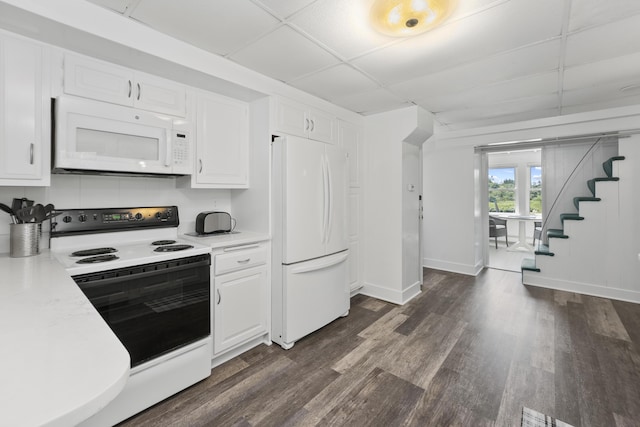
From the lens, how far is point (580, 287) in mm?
3848

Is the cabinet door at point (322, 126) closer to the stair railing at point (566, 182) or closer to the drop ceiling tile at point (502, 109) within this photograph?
the drop ceiling tile at point (502, 109)

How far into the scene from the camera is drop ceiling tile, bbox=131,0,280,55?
162cm

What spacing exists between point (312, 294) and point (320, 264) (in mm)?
283

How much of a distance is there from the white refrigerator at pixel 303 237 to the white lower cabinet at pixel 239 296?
11 cm

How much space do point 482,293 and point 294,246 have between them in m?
2.83

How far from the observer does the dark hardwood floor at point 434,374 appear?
1.72 metres

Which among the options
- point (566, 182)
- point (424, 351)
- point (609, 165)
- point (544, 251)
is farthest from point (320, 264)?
point (566, 182)

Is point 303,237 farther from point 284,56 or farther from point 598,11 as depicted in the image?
point 598,11

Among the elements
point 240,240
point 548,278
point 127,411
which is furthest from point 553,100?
point 127,411

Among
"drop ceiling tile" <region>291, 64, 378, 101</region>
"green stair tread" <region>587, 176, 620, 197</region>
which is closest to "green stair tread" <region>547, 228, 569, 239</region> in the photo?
"green stair tread" <region>587, 176, 620, 197</region>

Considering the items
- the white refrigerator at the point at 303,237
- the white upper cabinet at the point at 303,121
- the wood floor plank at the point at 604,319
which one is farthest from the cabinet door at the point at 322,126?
the wood floor plank at the point at 604,319

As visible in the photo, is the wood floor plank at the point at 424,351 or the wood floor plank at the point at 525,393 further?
the wood floor plank at the point at 424,351

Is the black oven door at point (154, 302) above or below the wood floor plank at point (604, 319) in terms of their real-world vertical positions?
above

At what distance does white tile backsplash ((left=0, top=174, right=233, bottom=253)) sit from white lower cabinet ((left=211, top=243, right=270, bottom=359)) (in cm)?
68
